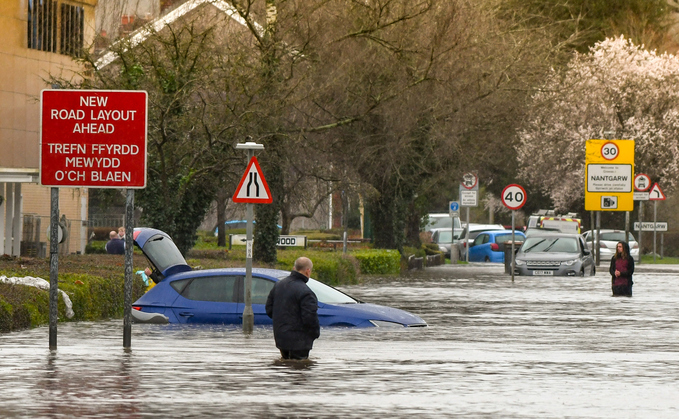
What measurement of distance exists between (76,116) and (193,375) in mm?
3713

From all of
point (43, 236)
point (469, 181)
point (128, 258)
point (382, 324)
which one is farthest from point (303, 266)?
point (469, 181)

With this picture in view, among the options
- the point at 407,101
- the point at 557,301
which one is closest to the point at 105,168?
the point at 557,301

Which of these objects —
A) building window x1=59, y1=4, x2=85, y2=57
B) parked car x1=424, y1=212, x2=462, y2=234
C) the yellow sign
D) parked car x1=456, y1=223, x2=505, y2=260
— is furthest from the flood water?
parked car x1=424, y1=212, x2=462, y2=234

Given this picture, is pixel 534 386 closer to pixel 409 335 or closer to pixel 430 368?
pixel 430 368

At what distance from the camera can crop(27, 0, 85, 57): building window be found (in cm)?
4144

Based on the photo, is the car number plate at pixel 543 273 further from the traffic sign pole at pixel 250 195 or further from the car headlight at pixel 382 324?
the traffic sign pole at pixel 250 195

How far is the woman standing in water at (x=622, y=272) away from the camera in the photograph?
30.3 m

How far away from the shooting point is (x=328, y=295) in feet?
64.2

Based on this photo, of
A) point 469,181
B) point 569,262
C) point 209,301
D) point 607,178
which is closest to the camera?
point 209,301

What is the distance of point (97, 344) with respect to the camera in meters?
16.7

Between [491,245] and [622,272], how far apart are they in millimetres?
29909

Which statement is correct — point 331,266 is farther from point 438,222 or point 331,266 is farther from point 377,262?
point 438,222

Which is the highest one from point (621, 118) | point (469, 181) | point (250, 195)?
point (621, 118)

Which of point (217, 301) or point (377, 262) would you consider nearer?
point (217, 301)
